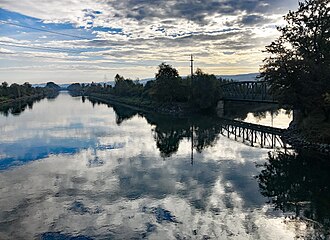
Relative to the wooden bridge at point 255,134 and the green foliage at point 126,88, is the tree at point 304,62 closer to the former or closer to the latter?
the wooden bridge at point 255,134

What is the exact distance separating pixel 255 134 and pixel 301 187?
17.9m

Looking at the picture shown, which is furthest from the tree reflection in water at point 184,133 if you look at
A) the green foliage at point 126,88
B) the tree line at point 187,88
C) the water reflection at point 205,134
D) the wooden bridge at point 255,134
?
the green foliage at point 126,88

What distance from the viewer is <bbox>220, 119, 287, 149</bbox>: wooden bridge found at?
28719 millimetres

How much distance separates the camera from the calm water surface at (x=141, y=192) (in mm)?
11617

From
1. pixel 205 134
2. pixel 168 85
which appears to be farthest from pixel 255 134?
pixel 168 85

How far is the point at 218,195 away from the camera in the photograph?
1517cm

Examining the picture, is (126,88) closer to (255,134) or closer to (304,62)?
(255,134)

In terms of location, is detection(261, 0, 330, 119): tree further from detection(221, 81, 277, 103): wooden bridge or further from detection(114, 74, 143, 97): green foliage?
detection(114, 74, 143, 97): green foliage

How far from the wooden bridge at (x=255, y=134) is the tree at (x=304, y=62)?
369 centimetres

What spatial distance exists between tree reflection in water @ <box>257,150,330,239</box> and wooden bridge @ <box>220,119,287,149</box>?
4561 millimetres

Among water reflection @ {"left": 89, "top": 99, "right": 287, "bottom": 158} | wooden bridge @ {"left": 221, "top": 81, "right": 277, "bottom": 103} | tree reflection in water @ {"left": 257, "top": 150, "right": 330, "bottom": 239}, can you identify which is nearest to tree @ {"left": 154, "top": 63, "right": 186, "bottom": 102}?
wooden bridge @ {"left": 221, "top": 81, "right": 277, "bottom": 103}

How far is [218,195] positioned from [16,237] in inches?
331

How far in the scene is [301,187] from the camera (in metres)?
16.5

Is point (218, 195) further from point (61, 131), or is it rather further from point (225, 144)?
point (61, 131)
